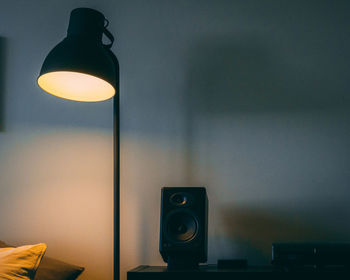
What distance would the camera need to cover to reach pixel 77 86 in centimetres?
121

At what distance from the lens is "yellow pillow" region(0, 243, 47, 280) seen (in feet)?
3.31

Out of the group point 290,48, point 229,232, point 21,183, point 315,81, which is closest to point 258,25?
point 290,48

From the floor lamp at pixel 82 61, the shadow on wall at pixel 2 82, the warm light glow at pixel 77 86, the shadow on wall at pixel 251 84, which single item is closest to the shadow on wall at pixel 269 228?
the shadow on wall at pixel 251 84

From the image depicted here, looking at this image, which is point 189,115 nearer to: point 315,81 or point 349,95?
point 315,81

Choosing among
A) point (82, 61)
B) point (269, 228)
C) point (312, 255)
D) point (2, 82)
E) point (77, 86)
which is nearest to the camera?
point (82, 61)

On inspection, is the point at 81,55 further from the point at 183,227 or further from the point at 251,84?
the point at 251,84

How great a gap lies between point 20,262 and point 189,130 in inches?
38.2

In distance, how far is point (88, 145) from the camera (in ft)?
5.12

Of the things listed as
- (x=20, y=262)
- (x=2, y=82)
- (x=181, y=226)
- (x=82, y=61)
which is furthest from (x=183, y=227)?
(x=2, y=82)

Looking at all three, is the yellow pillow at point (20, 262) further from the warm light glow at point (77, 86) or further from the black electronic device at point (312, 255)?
the black electronic device at point (312, 255)

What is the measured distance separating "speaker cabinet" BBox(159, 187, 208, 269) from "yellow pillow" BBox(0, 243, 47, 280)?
1.58 ft

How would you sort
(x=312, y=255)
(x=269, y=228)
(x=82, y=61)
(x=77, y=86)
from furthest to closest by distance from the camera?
1. (x=269, y=228)
2. (x=77, y=86)
3. (x=312, y=255)
4. (x=82, y=61)

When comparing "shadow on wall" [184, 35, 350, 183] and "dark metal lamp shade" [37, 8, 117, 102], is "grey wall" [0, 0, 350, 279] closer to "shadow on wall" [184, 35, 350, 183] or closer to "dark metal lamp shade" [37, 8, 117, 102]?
"shadow on wall" [184, 35, 350, 183]

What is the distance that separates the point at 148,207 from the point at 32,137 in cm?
75
